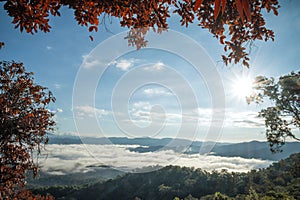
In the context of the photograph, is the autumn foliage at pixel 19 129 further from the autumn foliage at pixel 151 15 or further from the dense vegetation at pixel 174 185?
the dense vegetation at pixel 174 185

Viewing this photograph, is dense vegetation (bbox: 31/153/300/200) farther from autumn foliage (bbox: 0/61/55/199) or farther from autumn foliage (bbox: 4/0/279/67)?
autumn foliage (bbox: 4/0/279/67)

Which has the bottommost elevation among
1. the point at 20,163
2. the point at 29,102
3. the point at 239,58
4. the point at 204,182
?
the point at 204,182

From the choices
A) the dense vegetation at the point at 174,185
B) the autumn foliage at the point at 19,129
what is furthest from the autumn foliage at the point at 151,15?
the dense vegetation at the point at 174,185

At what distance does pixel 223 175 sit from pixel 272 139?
71.6 m

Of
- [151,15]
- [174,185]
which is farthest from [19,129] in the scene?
[174,185]

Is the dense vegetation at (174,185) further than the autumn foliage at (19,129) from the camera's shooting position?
Yes

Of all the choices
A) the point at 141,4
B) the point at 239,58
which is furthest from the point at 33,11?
the point at 239,58

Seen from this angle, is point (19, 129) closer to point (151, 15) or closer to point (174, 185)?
point (151, 15)

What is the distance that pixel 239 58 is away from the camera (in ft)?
11.0

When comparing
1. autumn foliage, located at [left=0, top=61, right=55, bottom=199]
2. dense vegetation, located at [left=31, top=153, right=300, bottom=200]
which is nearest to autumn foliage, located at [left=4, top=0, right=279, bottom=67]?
autumn foliage, located at [left=0, top=61, right=55, bottom=199]

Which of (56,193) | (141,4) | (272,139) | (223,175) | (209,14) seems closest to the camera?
(141,4)

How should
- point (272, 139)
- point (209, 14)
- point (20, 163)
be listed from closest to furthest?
1. point (209, 14)
2. point (20, 163)
3. point (272, 139)

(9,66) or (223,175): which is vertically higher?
(9,66)

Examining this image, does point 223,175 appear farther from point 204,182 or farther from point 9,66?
point 9,66
